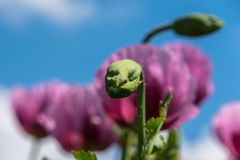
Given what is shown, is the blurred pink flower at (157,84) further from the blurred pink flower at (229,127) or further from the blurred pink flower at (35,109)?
the blurred pink flower at (35,109)

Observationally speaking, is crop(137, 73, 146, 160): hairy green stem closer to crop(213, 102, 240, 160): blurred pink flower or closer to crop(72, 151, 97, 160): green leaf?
crop(72, 151, 97, 160): green leaf

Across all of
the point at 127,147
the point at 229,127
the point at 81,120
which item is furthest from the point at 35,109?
the point at 127,147

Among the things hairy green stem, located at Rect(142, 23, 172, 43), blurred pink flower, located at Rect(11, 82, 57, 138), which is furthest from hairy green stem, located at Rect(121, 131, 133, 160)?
blurred pink flower, located at Rect(11, 82, 57, 138)

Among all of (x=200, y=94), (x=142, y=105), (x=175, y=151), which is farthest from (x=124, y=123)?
(x=142, y=105)

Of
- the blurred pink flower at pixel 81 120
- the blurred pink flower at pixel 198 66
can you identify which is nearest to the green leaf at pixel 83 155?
the blurred pink flower at pixel 198 66

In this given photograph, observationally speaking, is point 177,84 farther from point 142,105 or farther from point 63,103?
point 63,103

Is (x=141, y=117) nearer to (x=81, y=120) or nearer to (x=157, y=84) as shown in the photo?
(x=157, y=84)
